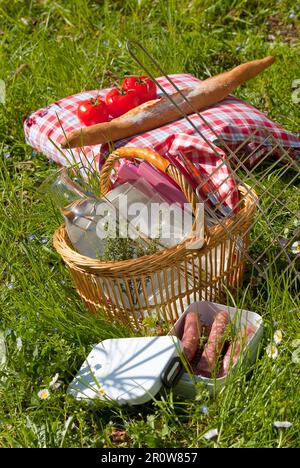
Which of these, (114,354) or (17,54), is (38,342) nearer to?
(114,354)

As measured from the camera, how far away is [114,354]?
2.17 meters

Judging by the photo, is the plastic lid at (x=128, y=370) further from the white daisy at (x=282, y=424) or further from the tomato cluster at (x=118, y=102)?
the tomato cluster at (x=118, y=102)

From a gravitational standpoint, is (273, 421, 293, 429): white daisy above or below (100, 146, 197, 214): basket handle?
below

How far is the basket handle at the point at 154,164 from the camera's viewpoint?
219 cm

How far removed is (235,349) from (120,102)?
1536 millimetres

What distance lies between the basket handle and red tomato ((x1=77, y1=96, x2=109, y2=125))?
0.68 m

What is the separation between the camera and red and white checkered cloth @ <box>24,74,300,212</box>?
2928 mm

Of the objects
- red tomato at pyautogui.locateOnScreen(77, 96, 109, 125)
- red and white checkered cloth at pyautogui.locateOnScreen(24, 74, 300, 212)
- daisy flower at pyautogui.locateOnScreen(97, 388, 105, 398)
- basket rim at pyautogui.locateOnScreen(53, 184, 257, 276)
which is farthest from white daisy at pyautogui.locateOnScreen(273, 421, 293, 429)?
red tomato at pyautogui.locateOnScreen(77, 96, 109, 125)

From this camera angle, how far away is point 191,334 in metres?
2.20

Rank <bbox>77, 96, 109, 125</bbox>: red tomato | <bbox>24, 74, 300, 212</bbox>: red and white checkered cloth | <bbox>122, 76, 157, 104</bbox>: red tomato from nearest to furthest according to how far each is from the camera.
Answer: <bbox>24, 74, 300, 212</bbox>: red and white checkered cloth, <bbox>77, 96, 109, 125</bbox>: red tomato, <bbox>122, 76, 157, 104</bbox>: red tomato

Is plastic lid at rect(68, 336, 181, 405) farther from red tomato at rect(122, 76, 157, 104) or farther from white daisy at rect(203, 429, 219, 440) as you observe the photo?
red tomato at rect(122, 76, 157, 104)

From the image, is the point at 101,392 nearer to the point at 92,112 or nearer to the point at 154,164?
the point at 154,164

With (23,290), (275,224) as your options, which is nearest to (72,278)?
(23,290)
